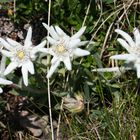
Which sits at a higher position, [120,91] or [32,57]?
[32,57]

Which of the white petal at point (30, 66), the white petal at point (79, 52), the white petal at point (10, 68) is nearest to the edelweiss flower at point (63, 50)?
the white petal at point (79, 52)

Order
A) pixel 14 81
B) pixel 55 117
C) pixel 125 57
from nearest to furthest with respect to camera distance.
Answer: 1. pixel 125 57
2. pixel 14 81
3. pixel 55 117

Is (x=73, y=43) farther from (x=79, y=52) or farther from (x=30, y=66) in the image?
(x=30, y=66)

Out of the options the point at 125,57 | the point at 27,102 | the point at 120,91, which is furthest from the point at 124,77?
the point at 27,102

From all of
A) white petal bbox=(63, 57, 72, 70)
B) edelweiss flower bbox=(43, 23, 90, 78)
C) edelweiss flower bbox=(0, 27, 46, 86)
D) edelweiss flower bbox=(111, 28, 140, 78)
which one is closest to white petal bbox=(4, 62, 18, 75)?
edelweiss flower bbox=(0, 27, 46, 86)

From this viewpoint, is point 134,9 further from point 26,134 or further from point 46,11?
point 26,134

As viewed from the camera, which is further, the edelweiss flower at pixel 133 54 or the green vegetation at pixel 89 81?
the green vegetation at pixel 89 81

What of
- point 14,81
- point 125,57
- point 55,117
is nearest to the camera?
point 125,57

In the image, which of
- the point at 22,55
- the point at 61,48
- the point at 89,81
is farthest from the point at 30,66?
→ the point at 89,81

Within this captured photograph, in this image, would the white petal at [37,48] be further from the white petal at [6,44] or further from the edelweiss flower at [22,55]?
the white petal at [6,44]

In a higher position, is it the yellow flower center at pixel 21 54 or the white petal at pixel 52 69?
the yellow flower center at pixel 21 54

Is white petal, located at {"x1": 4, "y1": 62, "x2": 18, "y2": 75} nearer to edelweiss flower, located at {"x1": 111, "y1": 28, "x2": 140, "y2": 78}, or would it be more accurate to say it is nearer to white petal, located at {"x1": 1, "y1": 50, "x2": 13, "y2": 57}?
white petal, located at {"x1": 1, "y1": 50, "x2": 13, "y2": 57}
